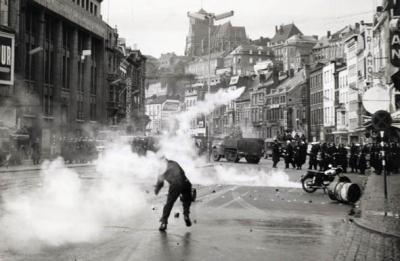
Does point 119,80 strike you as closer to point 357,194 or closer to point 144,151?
point 144,151

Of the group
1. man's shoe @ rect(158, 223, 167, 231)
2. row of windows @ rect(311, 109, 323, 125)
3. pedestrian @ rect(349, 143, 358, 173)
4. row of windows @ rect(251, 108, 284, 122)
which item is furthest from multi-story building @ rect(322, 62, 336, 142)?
man's shoe @ rect(158, 223, 167, 231)

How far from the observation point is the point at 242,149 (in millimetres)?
51500

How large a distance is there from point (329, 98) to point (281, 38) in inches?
3092

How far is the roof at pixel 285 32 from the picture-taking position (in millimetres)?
165375

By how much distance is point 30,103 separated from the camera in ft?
180

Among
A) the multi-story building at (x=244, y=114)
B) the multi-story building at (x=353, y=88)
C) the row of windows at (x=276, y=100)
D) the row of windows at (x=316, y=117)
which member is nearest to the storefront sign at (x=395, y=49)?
the multi-story building at (x=353, y=88)

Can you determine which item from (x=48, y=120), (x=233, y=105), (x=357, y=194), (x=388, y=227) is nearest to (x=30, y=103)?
(x=48, y=120)

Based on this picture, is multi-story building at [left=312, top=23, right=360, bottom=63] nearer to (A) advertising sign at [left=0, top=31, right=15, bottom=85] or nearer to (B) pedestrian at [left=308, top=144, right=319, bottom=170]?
(B) pedestrian at [left=308, top=144, right=319, bottom=170]

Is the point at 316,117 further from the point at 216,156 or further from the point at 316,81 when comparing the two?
the point at 216,156

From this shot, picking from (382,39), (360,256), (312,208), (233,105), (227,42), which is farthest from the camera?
(227,42)

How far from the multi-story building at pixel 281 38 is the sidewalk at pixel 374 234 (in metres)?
147

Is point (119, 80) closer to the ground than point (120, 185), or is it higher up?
higher up

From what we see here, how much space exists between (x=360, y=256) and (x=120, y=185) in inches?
594

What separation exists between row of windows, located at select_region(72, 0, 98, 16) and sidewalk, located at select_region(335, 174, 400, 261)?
186ft
